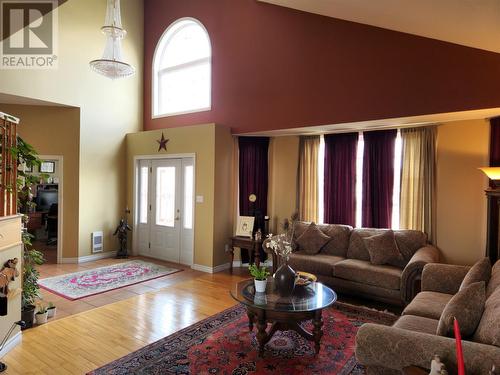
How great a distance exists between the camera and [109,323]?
3.67 metres

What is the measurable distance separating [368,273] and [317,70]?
295 cm

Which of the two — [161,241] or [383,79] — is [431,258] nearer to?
[383,79]

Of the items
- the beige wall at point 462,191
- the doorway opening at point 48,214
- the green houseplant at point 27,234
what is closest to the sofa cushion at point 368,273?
the beige wall at point 462,191

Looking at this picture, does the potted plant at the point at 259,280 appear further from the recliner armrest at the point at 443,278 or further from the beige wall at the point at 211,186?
the beige wall at the point at 211,186

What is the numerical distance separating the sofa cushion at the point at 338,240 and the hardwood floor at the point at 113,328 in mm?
1629

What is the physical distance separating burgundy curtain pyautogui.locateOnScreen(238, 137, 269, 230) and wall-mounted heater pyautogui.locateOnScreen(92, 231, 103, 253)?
2.90m

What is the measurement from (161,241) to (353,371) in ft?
15.1

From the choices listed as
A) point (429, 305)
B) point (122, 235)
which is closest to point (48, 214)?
point (122, 235)

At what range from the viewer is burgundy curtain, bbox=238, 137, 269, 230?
607 centimetres

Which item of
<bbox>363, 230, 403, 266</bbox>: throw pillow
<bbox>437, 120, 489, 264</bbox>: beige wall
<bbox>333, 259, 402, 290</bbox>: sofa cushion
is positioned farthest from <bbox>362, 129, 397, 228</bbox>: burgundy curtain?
<bbox>333, 259, 402, 290</bbox>: sofa cushion

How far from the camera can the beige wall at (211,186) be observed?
568 centimetres

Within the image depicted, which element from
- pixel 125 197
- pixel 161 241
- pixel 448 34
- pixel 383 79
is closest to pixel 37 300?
pixel 161 241

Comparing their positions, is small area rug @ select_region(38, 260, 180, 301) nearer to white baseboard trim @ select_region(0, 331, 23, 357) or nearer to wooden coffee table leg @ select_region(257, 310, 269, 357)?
white baseboard trim @ select_region(0, 331, 23, 357)

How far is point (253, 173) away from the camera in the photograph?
6074 mm
